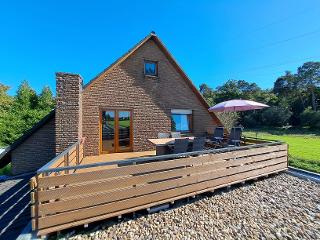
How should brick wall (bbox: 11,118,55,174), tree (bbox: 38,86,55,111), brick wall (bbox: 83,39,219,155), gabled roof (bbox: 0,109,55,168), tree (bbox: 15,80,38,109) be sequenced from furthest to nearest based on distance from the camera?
tree (bbox: 38,86,55,111)
tree (bbox: 15,80,38,109)
brick wall (bbox: 83,39,219,155)
brick wall (bbox: 11,118,55,174)
gabled roof (bbox: 0,109,55,168)

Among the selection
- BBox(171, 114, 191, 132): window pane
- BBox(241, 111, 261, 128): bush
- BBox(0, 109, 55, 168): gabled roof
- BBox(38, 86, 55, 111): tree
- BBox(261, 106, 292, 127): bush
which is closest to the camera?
BBox(0, 109, 55, 168): gabled roof

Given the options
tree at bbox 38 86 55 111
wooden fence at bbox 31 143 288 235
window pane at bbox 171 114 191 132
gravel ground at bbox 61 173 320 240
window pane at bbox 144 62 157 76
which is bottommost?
gravel ground at bbox 61 173 320 240

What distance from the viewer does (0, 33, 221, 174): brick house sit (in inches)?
312

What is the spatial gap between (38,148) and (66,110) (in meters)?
3.13

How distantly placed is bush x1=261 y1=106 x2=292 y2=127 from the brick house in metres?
35.6

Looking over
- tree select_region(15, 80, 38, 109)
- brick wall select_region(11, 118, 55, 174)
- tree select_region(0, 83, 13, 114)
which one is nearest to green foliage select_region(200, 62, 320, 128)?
tree select_region(15, 80, 38, 109)

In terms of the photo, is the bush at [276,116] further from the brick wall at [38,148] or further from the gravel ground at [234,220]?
the brick wall at [38,148]

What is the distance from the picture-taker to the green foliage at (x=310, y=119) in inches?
1468

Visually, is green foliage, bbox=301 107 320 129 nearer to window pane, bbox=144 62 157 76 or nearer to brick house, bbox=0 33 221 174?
brick house, bbox=0 33 221 174

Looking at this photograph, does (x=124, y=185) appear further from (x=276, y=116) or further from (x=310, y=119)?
(x=310, y=119)

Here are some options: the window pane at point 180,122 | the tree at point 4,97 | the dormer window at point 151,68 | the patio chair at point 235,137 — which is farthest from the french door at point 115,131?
the tree at point 4,97

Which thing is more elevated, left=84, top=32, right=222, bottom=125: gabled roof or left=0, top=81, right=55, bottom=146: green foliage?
left=84, top=32, right=222, bottom=125: gabled roof

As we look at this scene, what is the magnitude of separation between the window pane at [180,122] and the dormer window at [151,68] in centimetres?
305

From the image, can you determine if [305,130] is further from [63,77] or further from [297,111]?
[63,77]
